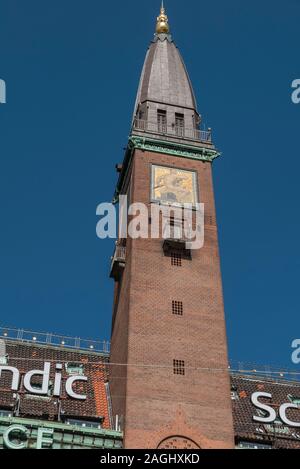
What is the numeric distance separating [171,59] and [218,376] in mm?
31356

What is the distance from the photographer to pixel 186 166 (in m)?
57.2

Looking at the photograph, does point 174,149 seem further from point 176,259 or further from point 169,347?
point 169,347

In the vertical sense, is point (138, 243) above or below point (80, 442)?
above

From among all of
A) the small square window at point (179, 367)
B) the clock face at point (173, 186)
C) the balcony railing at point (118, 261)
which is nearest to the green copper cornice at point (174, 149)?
the clock face at point (173, 186)

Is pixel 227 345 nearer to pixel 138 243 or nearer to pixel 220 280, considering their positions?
pixel 220 280

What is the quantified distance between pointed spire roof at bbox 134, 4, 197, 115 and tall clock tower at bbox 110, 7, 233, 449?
162mm

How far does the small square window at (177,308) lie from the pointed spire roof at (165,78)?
64.4 feet

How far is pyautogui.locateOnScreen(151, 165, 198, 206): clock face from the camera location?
54562mm

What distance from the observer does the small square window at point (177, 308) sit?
49.0m

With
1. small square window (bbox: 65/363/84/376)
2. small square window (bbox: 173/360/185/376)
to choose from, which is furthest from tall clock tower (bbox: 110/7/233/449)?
small square window (bbox: 65/363/84/376)

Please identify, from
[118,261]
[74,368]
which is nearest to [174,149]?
[118,261]

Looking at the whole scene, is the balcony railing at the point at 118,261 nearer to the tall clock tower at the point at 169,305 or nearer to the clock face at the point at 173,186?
the tall clock tower at the point at 169,305
